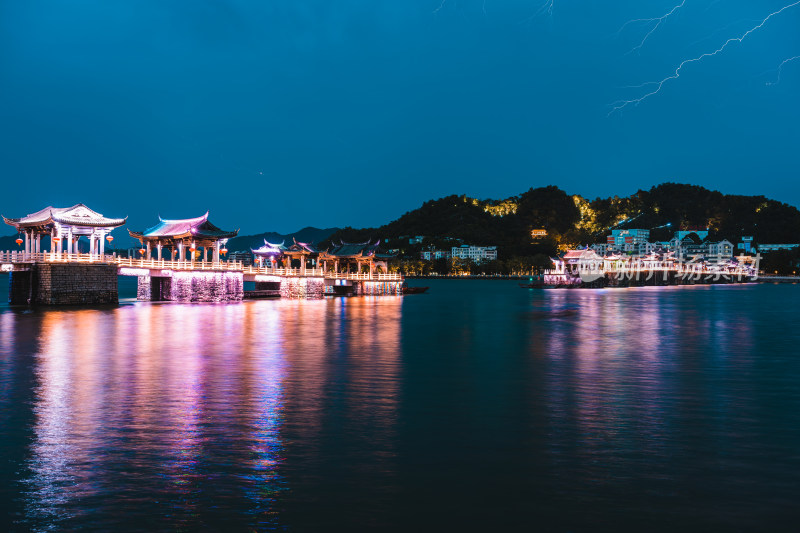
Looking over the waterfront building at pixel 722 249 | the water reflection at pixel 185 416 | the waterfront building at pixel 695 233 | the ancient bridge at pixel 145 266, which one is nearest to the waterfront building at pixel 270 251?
the ancient bridge at pixel 145 266

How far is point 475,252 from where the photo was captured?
182 m

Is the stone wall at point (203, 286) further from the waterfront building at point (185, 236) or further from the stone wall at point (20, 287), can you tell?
the stone wall at point (20, 287)

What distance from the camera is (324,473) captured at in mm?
9570

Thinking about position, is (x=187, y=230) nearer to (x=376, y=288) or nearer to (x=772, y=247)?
(x=376, y=288)

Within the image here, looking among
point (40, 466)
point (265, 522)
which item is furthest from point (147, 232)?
point (265, 522)

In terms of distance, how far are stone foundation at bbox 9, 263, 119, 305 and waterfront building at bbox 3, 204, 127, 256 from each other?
1.84 m

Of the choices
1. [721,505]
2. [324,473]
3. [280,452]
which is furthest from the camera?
[280,452]

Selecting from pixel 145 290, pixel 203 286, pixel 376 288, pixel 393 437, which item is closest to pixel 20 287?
pixel 145 290

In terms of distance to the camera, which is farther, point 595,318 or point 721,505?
point 595,318

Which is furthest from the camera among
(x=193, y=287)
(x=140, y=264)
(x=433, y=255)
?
(x=433, y=255)

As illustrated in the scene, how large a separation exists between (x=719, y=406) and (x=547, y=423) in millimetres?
4921

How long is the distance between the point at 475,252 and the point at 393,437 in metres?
171

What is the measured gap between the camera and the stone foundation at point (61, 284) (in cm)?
4275

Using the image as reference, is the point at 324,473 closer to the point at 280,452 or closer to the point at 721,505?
the point at 280,452
